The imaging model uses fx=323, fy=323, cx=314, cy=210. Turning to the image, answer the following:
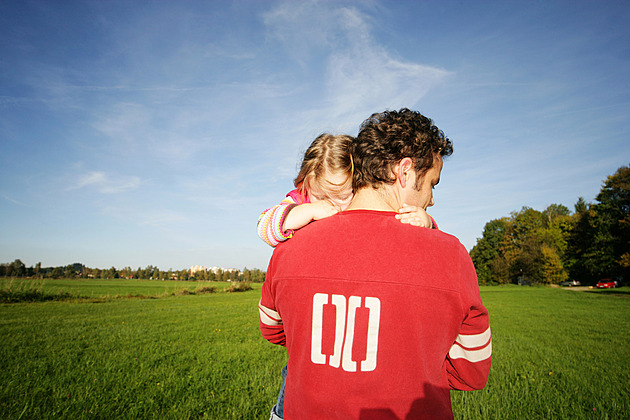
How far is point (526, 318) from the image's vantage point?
49.4 feet

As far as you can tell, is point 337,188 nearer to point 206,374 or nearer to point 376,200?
point 376,200

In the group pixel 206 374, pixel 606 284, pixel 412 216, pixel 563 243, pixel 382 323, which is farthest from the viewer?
pixel 563 243

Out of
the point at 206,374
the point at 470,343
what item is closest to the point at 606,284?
the point at 206,374

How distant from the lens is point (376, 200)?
1694mm

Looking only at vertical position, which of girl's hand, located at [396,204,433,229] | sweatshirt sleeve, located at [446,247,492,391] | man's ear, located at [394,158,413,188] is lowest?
sweatshirt sleeve, located at [446,247,492,391]

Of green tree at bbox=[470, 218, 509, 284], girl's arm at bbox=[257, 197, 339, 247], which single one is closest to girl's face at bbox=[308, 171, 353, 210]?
girl's arm at bbox=[257, 197, 339, 247]

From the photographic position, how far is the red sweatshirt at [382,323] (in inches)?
50.1

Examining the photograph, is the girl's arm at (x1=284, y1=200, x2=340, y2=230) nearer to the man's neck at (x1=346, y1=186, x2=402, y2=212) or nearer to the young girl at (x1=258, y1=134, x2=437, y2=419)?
the young girl at (x1=258, y1=134, x2=437, y2=419)

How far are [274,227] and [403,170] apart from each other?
998mm

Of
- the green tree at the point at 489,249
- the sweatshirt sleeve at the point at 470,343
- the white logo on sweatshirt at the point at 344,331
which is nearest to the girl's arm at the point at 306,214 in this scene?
the white logo on sweatshirt at the point at 344,331

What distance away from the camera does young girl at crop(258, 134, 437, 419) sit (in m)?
2.21

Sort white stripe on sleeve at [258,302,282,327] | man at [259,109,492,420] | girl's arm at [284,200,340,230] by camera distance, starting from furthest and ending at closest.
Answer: girl's arm at [284,200,340,230] → white stripe on sleeve at [258,302,282,327] → man at [259,109,492,420]

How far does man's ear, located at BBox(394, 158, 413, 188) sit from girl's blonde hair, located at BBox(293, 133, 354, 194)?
2.73 feet

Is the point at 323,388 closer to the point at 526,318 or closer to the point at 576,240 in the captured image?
the point at 526,318
